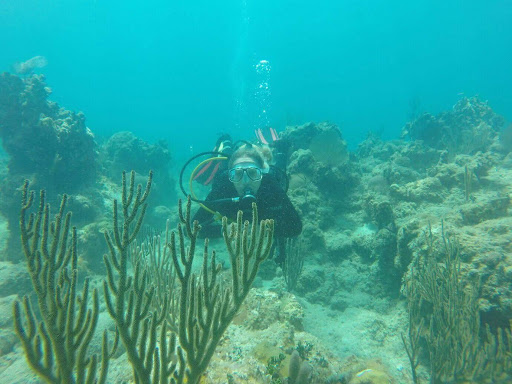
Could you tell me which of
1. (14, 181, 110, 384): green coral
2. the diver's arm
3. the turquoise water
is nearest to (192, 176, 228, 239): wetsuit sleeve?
the diver's arm

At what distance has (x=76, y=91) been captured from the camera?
121125mm

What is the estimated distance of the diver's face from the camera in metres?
4.68

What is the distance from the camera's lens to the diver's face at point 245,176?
4676mm

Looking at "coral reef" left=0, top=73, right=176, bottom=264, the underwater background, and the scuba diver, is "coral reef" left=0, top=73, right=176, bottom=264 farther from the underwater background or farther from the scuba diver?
the scuba diver

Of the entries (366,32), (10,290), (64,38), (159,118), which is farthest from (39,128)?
(366,32)

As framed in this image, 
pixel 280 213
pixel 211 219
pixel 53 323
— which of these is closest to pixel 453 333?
pixel 280 213

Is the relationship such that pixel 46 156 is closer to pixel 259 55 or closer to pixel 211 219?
pixel 211 219

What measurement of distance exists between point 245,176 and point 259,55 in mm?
141838

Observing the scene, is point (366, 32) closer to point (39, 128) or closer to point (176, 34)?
point (176, 34)

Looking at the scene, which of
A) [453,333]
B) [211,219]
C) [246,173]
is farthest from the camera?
[211,219]

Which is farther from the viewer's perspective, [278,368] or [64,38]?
[64,38]

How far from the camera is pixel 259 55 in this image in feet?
428

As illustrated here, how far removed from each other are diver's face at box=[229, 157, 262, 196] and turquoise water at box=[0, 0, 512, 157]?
86.7 metres

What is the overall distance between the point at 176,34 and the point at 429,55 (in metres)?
120
